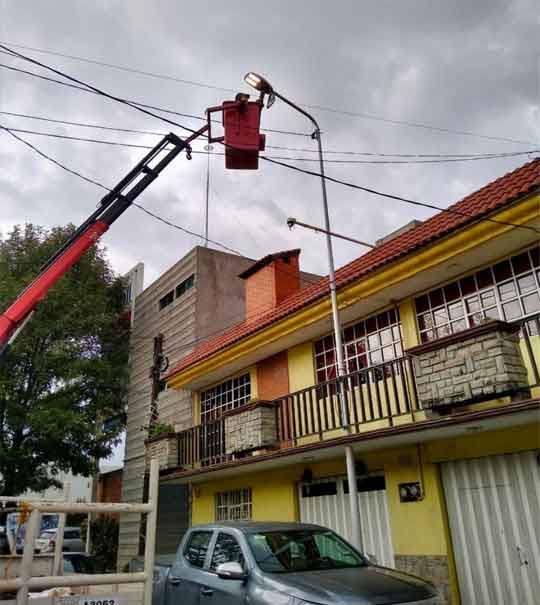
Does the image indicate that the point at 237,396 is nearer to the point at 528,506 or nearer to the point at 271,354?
the point at 271,354

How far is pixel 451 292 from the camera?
8992mm

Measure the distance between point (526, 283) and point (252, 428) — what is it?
5.87 meters

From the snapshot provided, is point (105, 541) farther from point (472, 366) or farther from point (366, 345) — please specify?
Answer: point (472, 366)

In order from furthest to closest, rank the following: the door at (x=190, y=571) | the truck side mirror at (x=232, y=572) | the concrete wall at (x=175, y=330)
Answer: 1. the concrete wall at (x=175, y=330)
2. the door at (x=190, y=571)
3. the truck side mirror at (x=232, y=572)

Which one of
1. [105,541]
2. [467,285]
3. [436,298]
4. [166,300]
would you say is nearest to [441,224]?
[467,285]

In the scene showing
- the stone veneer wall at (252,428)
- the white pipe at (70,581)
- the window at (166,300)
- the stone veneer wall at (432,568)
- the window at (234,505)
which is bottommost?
the stone veneer wall at (432,568)

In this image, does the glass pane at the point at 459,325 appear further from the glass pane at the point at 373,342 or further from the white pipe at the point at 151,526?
the white pipe at the point at 151,526

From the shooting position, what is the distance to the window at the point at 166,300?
1881cm

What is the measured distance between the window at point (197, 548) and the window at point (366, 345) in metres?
4.66

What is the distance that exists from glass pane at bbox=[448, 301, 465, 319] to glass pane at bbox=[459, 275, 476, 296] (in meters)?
0.21

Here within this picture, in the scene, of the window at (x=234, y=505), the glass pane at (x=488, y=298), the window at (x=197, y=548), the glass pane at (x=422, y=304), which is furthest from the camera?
the window at (x=234, y=505)

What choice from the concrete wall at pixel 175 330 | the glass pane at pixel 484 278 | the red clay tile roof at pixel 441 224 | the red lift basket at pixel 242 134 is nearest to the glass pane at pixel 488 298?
the glass pane at pixel 484 278

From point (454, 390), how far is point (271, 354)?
6207mm

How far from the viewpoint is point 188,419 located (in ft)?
51.1
